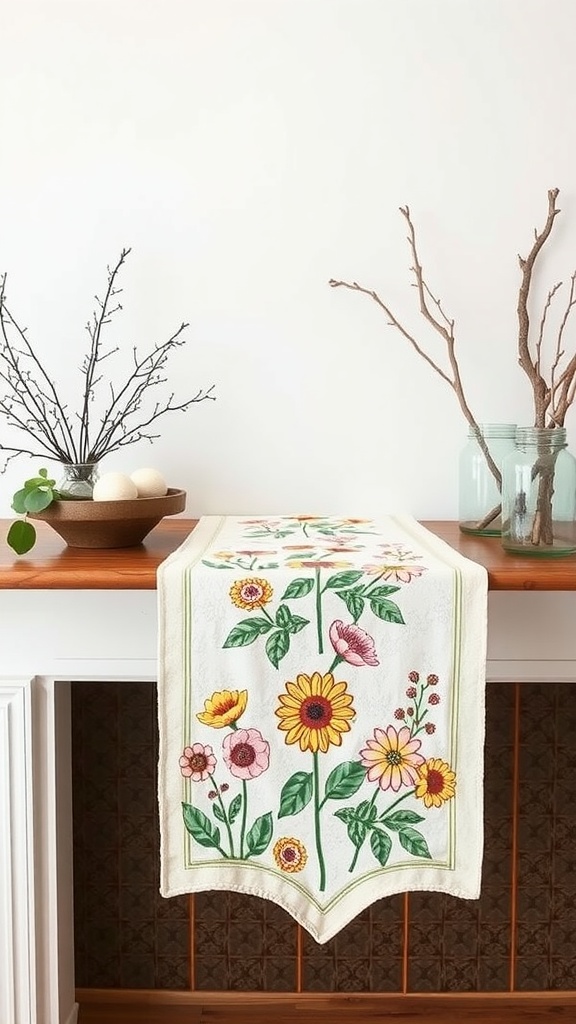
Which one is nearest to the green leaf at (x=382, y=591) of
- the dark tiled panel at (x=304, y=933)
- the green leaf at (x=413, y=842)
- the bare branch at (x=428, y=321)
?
the green leaf at (x=413, y=842)

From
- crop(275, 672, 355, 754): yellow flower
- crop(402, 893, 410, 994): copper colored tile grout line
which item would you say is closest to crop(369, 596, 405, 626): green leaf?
crop(275, 672, 355, 754): yellow flower

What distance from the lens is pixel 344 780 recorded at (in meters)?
1.49

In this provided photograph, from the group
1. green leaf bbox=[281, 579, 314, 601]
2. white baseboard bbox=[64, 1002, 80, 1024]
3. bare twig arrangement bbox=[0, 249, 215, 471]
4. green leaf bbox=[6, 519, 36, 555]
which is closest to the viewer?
green leaf bbox=[281, 579, 314, 601]

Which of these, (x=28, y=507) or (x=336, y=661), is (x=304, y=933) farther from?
(x=28, y=507)

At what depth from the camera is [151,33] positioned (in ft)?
6.35

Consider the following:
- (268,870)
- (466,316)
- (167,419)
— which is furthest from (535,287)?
(268,870)

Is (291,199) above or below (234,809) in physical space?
above

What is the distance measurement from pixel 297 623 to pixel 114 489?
376mm

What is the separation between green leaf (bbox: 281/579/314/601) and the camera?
57.1 inches

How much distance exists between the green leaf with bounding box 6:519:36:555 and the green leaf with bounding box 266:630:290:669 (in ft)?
1.32

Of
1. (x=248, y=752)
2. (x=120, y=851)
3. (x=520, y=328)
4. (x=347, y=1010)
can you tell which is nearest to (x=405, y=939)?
(x=347, y=1010)

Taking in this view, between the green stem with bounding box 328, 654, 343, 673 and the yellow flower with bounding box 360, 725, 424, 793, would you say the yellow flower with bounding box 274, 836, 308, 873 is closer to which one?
the yellow flower with bounding box 360, 725, 424, 793

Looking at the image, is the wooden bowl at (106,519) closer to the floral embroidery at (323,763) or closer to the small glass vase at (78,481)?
the small glass vase at (78,481)

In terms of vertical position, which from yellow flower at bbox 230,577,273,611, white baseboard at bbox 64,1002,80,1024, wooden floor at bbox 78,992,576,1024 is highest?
yellow flower at bbox 230,577,273,611
